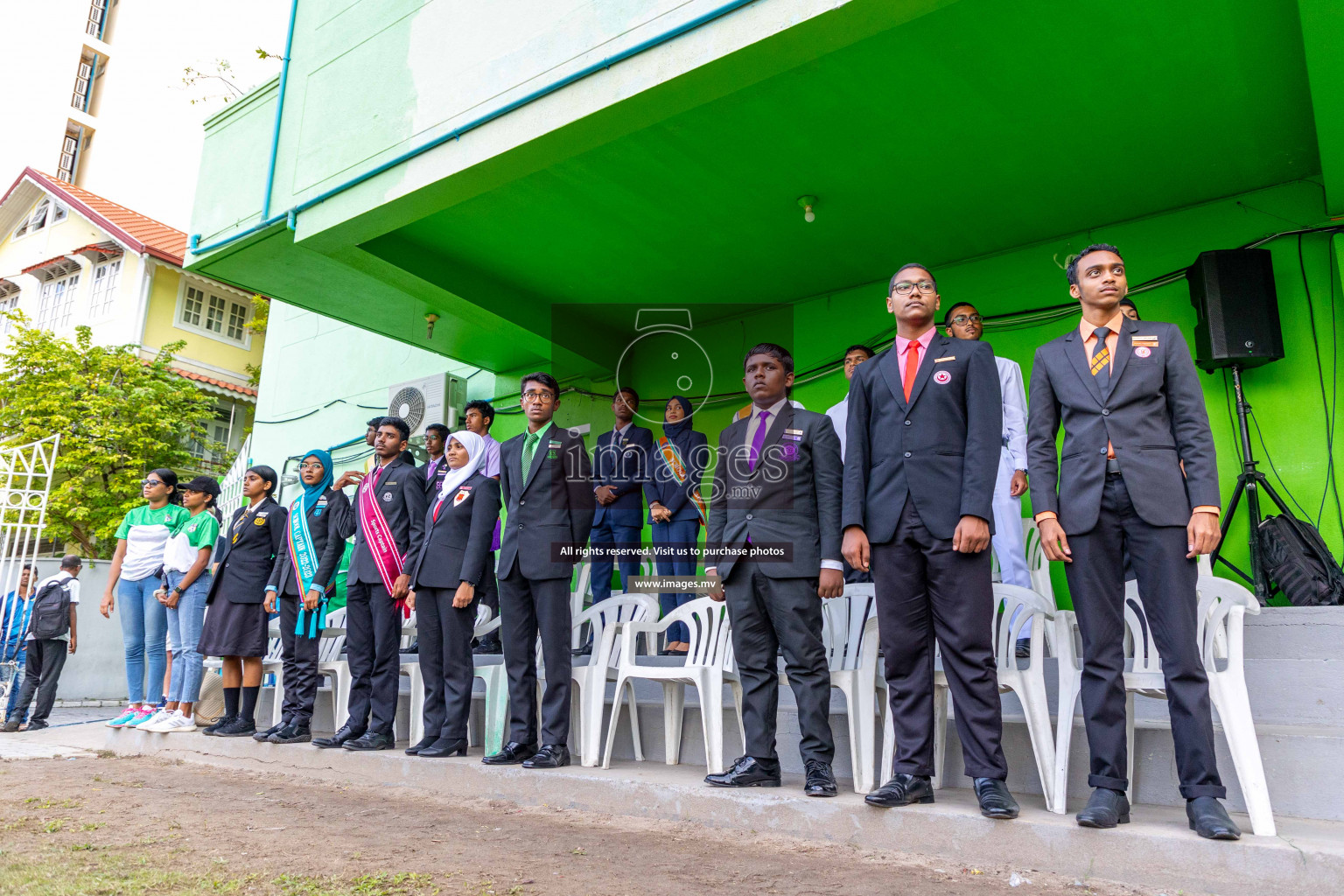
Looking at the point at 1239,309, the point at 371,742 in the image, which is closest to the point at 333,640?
the point at 371,742

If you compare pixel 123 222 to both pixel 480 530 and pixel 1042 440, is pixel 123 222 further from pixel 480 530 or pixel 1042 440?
pixel 1042 440

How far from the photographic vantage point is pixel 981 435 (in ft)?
9.50

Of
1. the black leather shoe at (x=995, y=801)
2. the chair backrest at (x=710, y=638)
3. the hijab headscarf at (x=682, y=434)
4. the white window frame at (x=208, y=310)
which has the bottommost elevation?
the black leather shoe at (x=995, y=801)

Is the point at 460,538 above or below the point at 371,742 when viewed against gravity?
above

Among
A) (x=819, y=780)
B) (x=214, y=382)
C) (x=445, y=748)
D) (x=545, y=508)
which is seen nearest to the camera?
(x=819, y=780)

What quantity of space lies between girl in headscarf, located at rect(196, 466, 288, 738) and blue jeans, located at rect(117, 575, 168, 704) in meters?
0.47

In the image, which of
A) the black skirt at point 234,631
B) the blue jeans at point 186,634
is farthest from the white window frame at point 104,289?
the black skirt at point 234,631

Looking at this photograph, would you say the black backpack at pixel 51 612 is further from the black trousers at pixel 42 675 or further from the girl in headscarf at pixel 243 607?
the girl in headscarf at pixel 243 607

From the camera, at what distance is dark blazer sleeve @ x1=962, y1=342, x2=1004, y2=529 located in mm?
2812

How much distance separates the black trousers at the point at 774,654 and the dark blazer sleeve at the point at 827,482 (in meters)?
0.18

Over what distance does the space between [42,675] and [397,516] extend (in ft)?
16.0

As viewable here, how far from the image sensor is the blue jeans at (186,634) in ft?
18.4

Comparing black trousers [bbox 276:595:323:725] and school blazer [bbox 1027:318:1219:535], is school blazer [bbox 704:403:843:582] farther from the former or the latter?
black trousers [bbox 276:595:323:725]

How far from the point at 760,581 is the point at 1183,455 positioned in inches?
59.2
